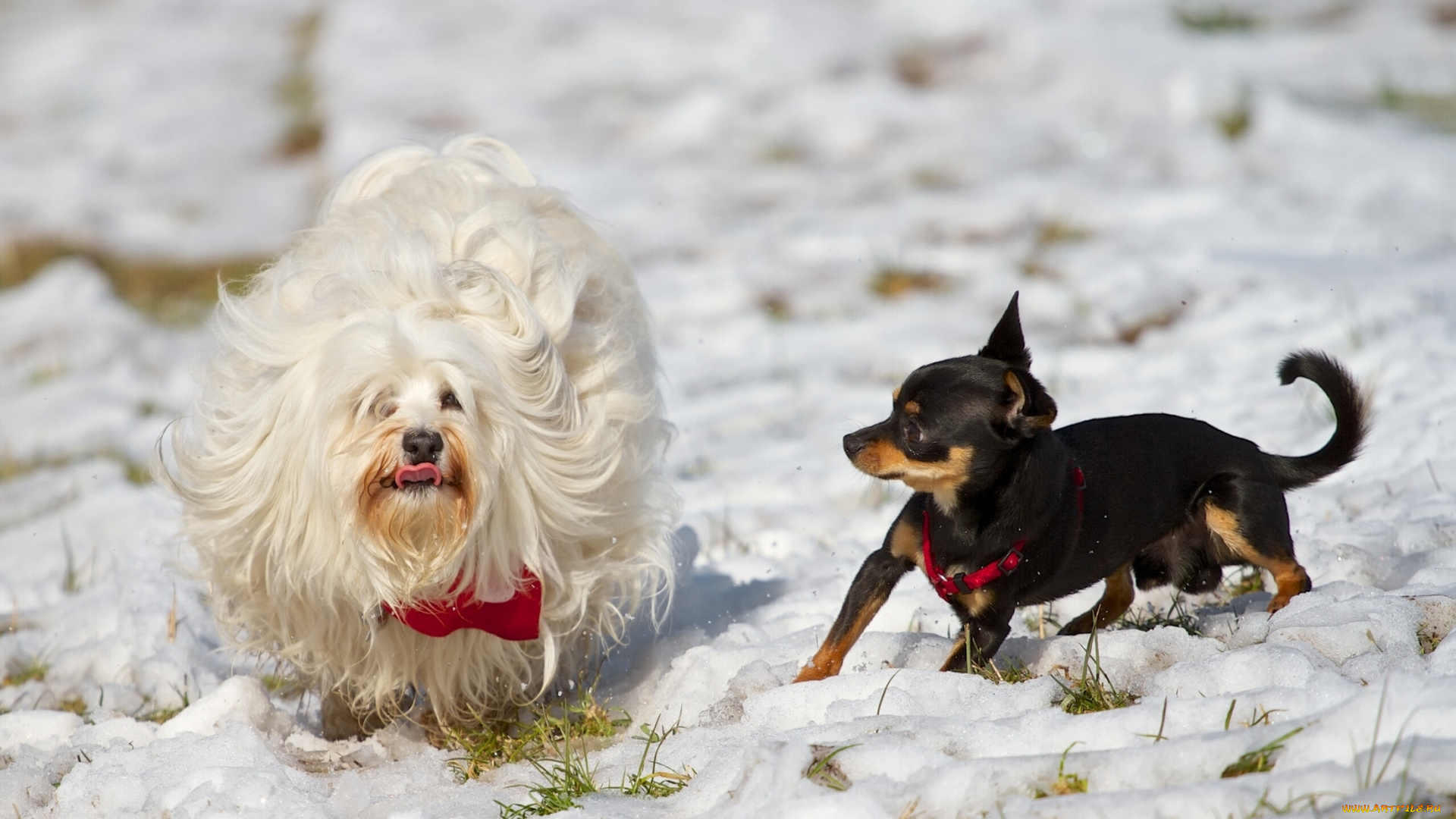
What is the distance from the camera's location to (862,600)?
2885mm

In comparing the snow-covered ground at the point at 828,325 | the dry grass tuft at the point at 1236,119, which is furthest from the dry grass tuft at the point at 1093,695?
the dry grass tuft at the point at 1236,119

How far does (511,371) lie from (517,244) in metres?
0.39

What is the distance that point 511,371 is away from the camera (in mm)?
3096

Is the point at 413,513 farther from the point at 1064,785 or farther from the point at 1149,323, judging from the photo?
the point at 1149,323

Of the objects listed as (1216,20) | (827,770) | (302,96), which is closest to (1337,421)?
(827,770)

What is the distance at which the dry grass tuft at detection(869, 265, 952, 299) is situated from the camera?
22.1 feet

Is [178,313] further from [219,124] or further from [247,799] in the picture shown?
[247,799]

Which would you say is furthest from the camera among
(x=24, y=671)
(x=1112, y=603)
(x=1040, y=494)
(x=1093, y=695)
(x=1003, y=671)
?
(x=24, y=671)

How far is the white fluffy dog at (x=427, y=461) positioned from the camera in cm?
296

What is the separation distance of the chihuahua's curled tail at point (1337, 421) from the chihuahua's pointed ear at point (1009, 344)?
68cm

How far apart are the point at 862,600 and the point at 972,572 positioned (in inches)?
9.7

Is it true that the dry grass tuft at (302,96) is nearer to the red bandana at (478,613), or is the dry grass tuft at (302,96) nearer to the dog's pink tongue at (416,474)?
→ the red bandana at (478,613)

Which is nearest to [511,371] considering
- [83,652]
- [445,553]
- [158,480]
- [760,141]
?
[445,553]

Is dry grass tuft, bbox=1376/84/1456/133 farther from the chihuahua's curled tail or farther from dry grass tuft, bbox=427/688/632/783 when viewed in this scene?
dry grass tuft, bbox=427/688/632/783
